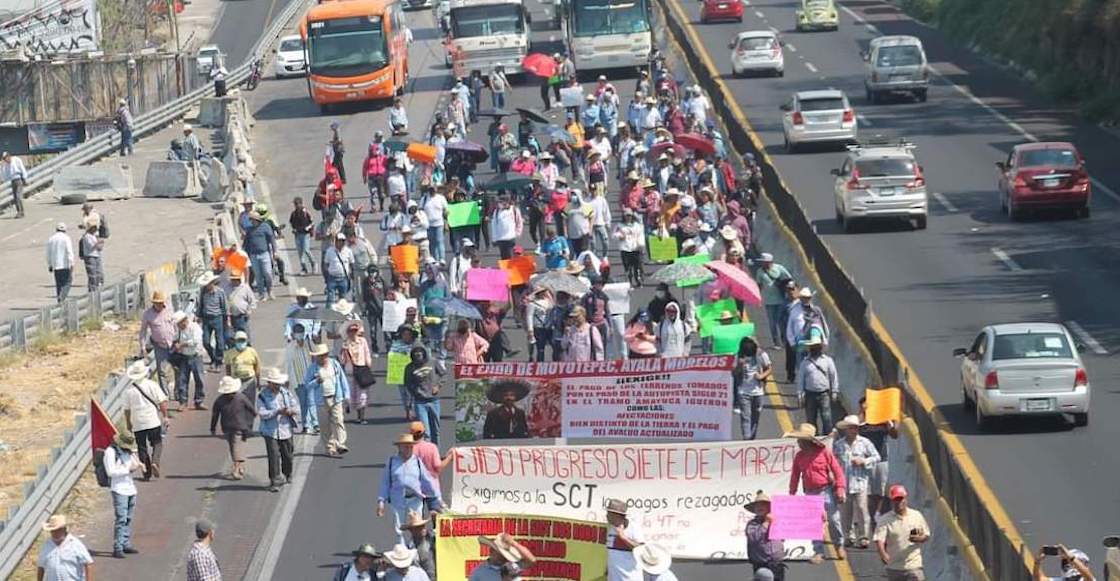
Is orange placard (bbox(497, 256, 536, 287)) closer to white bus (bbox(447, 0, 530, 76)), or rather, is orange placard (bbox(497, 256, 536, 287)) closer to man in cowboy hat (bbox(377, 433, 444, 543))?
man in cowboy hat (bbox(377, 433, 444, 543))

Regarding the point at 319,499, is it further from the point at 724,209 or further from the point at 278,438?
the point at 724,209

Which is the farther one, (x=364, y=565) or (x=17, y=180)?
(x=17, y=180)

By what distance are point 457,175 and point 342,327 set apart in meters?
11.1

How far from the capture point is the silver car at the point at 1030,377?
26.9 m

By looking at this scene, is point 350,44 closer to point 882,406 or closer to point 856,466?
point 882,406

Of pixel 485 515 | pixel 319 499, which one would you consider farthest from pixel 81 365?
pixel 485 515

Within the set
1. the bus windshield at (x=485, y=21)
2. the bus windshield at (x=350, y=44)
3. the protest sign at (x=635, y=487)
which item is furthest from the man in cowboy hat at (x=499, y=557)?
the bus windshield at (x=485, y=21)

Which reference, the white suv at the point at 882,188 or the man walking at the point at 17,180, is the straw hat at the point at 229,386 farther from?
the man walking at the point at 17,180

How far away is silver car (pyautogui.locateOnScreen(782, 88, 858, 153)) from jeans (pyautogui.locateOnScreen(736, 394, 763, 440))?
90.0 feet

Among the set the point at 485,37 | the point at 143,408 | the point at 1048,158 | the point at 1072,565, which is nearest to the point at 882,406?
the point at 1072,565

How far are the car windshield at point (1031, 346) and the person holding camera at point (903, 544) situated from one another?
27.0ft

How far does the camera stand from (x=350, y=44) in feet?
203

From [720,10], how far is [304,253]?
143 ft

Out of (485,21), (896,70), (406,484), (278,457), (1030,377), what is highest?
(485,21)
